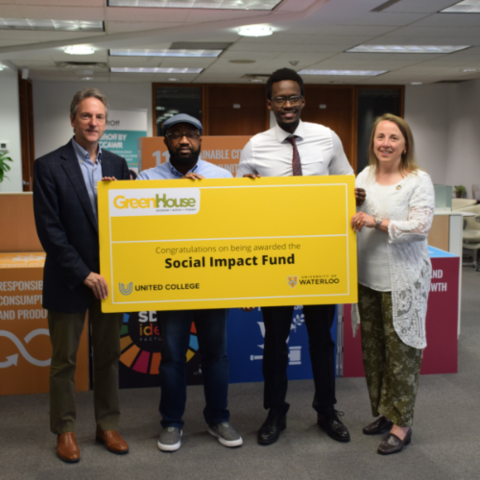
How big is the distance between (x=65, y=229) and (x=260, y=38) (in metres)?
4.83

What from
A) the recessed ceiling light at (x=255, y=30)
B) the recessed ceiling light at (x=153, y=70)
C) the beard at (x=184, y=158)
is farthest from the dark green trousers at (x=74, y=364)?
the recessed ceiling light at (x=153, y=70)

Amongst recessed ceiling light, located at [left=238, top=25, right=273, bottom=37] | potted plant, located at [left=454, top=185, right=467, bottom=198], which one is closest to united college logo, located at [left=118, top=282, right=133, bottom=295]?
recessed ceiling light, located at [left=238, top=25, right=273, bottom=37]

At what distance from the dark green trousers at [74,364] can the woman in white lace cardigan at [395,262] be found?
1.09 meters

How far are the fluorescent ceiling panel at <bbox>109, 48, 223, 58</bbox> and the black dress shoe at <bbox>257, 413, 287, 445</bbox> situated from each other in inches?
229

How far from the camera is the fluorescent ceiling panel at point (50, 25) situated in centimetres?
540

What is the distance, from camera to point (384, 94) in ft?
35.3

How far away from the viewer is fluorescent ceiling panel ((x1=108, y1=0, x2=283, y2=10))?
477cm

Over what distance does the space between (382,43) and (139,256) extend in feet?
18.6

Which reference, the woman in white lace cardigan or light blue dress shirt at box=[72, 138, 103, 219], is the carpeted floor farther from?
light blue dress shirt at box=[72, 138, 103, 219]

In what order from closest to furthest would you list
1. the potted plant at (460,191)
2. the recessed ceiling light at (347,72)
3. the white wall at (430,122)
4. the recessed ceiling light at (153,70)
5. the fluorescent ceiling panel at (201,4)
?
1. the fluorescent ceiling panel at (201,4)
2. the recessed ceiling light at (153,70)
3. the recessed ceiling light at (347,72)
4. the potted plant at (460,191)
5. the white wall at (430,122)

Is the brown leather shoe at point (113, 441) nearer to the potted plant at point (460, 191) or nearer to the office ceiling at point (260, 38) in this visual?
the office ceiling at point (260, 38)

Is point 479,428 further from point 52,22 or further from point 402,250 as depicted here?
point 52,22

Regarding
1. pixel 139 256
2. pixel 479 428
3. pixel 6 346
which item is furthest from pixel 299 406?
pixel 6 346

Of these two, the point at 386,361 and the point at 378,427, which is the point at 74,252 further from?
the point at 378,427
